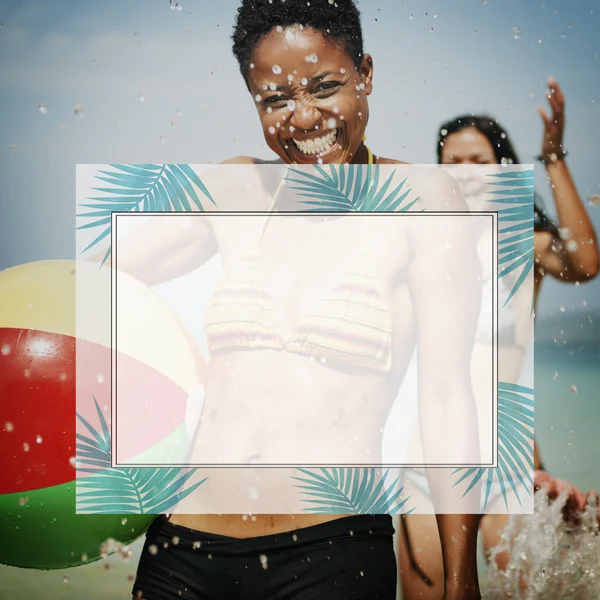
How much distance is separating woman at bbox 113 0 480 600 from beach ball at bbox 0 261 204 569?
84 mm

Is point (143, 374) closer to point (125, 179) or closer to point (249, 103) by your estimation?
point (125, 179)

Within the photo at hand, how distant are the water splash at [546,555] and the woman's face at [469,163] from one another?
0.79m

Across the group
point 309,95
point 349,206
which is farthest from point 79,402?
point 309,95

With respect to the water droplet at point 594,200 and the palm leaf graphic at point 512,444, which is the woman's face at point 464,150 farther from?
the palm leaf graphic at point 512,444

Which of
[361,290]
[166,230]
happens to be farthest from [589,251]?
[166,230]

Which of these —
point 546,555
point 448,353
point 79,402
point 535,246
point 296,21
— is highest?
point 296,21

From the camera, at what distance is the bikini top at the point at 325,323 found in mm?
1835

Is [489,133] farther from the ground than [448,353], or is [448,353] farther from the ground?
[489,133]

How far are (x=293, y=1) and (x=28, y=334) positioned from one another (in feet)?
3.51

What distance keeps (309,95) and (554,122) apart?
645 millimetres

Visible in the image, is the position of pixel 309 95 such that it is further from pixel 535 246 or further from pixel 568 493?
pixel 568 493

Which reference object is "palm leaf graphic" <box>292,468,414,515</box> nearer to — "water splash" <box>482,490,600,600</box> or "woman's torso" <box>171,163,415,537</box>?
"woman's torso" <box>171,163,415,537</box>

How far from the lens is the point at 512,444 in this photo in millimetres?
1895

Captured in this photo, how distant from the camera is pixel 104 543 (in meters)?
1.88
